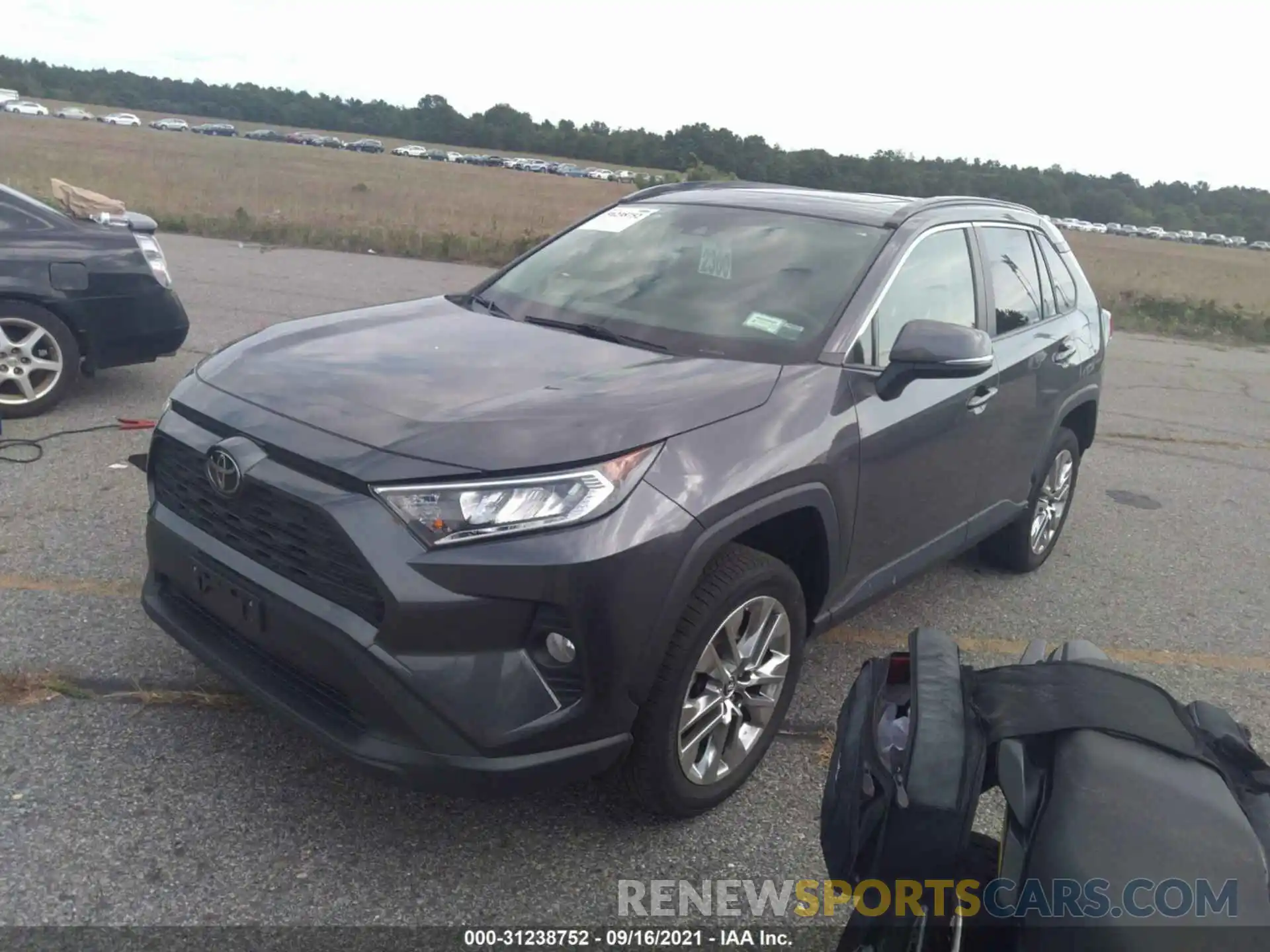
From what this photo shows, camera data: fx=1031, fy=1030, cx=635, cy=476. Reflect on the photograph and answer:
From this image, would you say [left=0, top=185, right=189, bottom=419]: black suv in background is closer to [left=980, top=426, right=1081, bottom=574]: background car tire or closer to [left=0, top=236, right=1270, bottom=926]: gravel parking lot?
[left=0, top=236, right=1270, bottom=926]: gravel parking lot

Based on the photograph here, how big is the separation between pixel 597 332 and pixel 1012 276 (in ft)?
6.98

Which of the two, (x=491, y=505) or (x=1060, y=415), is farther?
(x=1060, y=415)

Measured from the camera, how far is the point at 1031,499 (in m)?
4.89

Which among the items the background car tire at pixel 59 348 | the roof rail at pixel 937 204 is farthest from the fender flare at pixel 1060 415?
the background car tire at pixel 59 348

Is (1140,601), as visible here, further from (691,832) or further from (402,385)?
(402,385)

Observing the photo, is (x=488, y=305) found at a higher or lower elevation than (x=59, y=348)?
higher

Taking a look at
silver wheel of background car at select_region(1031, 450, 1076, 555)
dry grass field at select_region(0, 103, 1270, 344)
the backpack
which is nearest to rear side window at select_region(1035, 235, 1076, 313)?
silver wheel of background car at select_region(1031, 450, 1076, 555)

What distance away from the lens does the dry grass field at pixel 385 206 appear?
1811 centimetres

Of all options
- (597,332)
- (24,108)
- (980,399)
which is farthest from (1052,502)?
(24,108)

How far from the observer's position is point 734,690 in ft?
9.84

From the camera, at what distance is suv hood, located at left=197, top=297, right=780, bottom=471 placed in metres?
2.60

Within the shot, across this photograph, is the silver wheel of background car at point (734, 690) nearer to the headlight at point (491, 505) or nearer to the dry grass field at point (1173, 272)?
the headlight at point (491, 505)

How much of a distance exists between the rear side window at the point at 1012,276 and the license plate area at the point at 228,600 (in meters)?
3.13

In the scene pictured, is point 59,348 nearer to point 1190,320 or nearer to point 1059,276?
point 1059,276
